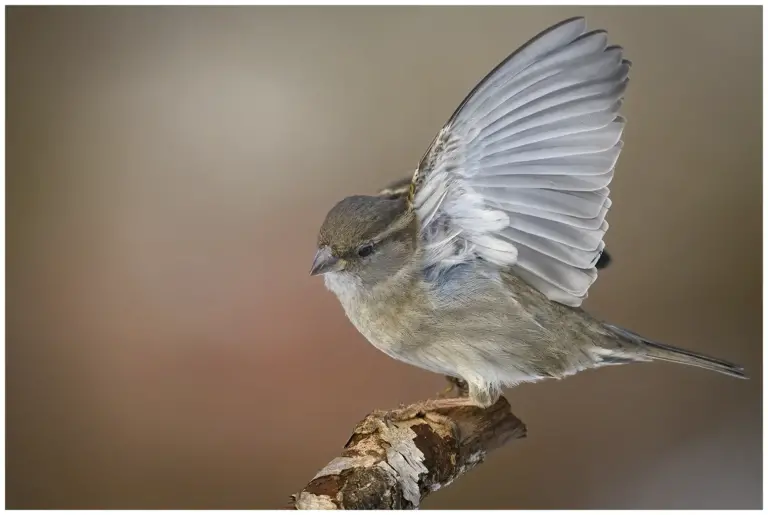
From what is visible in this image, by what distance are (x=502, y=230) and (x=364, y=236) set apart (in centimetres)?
24

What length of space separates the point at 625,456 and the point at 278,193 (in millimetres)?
1162

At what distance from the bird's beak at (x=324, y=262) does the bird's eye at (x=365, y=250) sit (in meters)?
0.04

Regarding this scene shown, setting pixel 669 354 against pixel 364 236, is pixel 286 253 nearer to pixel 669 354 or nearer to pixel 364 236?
pixel 364 236

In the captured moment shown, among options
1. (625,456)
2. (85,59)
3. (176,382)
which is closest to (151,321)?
(176,382)

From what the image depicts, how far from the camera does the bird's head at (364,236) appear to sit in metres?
1.17

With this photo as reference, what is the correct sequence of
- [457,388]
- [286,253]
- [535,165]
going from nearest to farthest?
[535,165], [457,388], [286,253]

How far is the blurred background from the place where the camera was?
1.71 meters

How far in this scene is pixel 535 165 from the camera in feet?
3.80

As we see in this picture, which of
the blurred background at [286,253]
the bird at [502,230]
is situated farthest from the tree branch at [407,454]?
the blurred background at [286,253]

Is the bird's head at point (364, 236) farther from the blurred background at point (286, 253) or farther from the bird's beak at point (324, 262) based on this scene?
the blurred background at point (286, 253)

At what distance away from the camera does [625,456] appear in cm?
191

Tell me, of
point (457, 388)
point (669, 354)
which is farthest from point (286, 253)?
point (669, 354)

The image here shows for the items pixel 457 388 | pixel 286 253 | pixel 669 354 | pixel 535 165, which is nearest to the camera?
pixel 535 165

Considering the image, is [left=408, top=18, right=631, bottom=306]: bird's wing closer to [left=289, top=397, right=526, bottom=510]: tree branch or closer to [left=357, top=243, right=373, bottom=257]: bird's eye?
[left=357, top=243, right=373, bottom=257]: bird's eye
